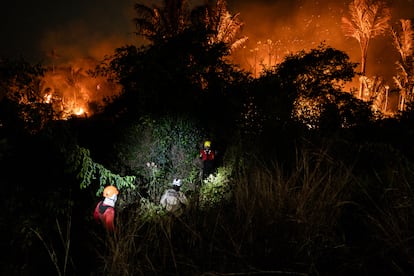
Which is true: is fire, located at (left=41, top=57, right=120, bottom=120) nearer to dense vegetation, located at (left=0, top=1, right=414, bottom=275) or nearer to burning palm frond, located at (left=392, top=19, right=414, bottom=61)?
dense vegetation, located at (left=0, top=1, right=414, bottom=275)

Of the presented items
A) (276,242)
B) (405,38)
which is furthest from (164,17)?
(276,242)

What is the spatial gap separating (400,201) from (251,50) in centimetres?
3040

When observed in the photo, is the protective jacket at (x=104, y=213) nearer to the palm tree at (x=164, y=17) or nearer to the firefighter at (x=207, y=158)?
the firefighter at (x=207, y=158)

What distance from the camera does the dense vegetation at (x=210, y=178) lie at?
290cm

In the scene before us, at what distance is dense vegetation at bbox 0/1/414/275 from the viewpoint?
2.90 m

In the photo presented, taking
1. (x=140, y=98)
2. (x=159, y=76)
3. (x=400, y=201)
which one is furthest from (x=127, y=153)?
(x=400, y=201)

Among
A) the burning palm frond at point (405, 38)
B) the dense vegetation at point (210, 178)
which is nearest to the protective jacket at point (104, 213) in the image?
the dense vegetation at point (210, 178)

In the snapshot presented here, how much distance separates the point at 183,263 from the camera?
8.91 ft

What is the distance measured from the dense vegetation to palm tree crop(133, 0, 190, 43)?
9.08 metres

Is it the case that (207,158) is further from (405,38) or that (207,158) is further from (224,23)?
(405,38)

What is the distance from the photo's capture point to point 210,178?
9.70m

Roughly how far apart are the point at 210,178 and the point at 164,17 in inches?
503

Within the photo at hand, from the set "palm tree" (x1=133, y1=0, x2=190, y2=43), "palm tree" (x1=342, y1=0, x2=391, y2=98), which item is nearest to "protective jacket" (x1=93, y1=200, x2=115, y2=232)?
"palm tree" (x1=133, y1=0, x2=190, y2=43)

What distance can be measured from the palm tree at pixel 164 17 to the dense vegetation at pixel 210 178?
9.08 meters
